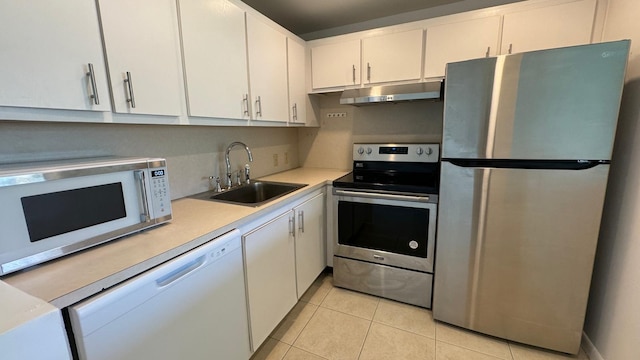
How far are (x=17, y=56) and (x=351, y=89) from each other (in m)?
1.92

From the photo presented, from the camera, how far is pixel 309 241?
6.55 ft

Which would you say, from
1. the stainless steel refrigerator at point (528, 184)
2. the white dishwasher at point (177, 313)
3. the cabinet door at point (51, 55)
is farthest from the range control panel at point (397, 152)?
the cabinet door at point (51, 55)

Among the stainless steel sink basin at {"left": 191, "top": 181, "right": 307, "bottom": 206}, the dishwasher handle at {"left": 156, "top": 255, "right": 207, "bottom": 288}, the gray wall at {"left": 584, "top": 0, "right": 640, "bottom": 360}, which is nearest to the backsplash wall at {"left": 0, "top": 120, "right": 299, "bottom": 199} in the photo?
the stainless steel sink basin at {"left": 191, "top": 181, "right": 307, "bottom": 206}

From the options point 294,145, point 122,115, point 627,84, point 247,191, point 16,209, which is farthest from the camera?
point 294,145

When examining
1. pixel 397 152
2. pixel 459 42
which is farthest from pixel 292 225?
pixel 459 42

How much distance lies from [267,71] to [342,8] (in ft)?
2.93

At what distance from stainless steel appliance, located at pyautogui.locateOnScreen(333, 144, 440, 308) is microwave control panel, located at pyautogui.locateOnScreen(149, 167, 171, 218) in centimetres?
126

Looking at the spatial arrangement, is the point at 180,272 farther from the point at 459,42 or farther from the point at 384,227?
the point at 459,42

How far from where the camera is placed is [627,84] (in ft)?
4.57

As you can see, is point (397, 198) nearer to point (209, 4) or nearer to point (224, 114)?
point (224, 114)

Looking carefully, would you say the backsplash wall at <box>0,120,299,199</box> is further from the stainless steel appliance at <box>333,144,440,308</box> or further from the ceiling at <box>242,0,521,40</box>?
the ceiling at <box>242,0,521,40</box>

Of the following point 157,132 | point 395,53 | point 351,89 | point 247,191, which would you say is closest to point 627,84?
point 395,53

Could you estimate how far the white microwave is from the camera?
0.72m

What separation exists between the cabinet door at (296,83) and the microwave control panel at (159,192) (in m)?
1.32
